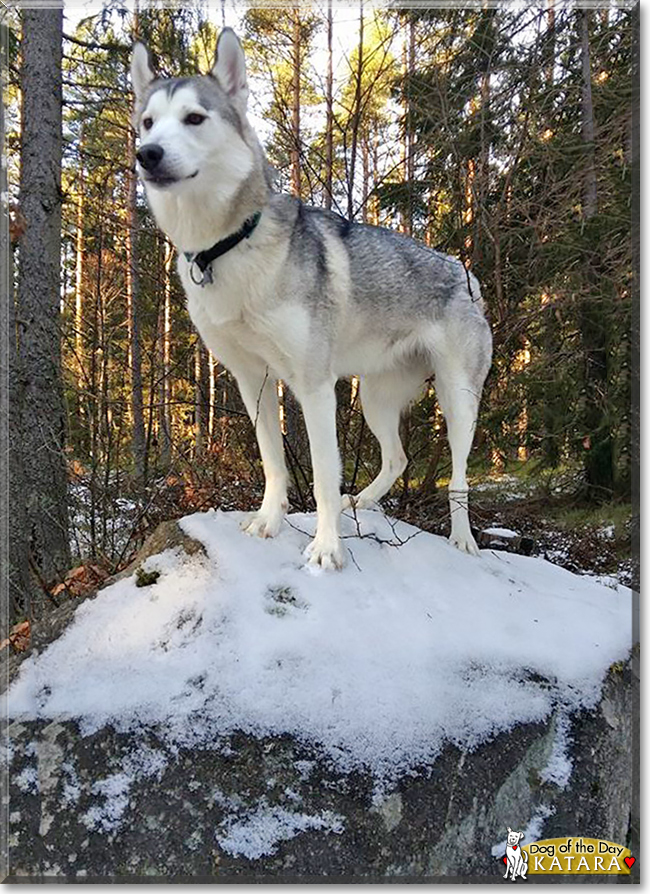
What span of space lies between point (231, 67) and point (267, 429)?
1.79 m

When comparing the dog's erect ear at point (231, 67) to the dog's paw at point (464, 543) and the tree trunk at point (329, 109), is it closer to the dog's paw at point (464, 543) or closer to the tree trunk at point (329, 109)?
the tree trunk at point (329, 109)

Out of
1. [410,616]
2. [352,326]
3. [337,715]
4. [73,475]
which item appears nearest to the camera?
[337,715]

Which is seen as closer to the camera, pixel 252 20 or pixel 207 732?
pixel 207 732

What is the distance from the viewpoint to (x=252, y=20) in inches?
229

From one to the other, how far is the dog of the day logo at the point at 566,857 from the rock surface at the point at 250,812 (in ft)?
0.10

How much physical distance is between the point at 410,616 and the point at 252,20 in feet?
20.6

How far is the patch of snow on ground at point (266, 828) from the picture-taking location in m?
1.71

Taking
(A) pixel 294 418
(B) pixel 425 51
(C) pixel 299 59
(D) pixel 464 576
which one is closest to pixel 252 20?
(C) pixel 299 59

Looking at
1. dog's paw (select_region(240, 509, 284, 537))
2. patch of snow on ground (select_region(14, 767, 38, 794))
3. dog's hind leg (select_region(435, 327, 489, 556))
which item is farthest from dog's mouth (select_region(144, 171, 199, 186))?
patch of snow on ground (select_region(14, 767, 38, 794))

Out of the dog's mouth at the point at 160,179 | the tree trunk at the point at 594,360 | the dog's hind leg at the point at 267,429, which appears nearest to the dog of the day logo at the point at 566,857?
the dog's hind leg at the point at 267,429

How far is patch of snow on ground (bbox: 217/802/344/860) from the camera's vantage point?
1.71 metres

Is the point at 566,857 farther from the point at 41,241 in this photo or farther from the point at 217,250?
the point at 41,241

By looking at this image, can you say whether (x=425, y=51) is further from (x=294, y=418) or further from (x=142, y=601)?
(x=142, y=601)

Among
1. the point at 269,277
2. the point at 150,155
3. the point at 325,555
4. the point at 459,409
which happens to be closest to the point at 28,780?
the point at 325,555
